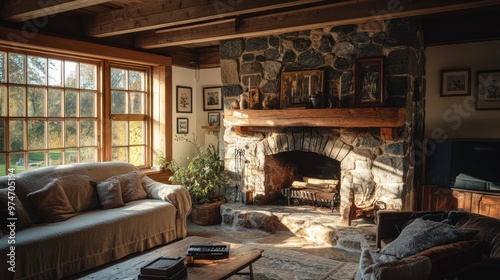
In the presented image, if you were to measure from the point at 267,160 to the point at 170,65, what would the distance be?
2026 millimetres

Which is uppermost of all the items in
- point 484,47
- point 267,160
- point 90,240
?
point 484,47

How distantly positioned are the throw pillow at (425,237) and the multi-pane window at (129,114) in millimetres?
3732

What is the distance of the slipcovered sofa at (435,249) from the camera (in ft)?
5.99

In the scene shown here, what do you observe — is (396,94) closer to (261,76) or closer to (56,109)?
(261,76)

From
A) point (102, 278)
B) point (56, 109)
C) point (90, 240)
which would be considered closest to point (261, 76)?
point (56, 109)

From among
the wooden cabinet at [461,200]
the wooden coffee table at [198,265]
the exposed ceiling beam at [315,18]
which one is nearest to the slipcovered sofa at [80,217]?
the wooden coffee table at [198,265]

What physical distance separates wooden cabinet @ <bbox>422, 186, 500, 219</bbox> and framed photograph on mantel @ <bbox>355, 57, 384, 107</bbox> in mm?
1315

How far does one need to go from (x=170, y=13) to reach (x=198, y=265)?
249cm

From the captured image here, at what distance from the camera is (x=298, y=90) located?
15.1ft

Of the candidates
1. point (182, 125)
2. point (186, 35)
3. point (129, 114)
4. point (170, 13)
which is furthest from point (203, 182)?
point (170, 13)

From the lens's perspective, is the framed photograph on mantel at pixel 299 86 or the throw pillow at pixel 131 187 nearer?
the throw pillow at pixel 131 187

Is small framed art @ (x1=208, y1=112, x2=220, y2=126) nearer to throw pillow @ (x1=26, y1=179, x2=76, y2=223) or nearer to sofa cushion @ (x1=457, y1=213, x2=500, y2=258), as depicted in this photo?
throw pillow @ (x1=26, y1=179, x2=76, y2=223)

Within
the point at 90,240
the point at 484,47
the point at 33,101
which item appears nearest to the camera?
the point at 90,240

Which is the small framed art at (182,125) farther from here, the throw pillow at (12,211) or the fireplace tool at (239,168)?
the throw pillow at (12,211)
